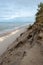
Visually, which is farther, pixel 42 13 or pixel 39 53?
pixel 42 13

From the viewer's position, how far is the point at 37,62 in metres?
3.94

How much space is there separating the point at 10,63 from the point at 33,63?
0.59 meters

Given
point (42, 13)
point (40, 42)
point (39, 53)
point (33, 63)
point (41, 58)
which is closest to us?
point (33, 63)

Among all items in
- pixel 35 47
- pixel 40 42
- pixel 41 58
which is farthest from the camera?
pixel 40 42

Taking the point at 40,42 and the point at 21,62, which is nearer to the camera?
the point at 21,62

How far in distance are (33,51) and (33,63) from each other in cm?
68

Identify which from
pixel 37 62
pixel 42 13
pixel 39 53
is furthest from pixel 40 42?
pixel 42 13

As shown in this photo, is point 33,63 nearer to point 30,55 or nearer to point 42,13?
point 30,55

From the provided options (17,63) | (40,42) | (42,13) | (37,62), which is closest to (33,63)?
(37,62)

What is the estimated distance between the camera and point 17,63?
3.94 meters

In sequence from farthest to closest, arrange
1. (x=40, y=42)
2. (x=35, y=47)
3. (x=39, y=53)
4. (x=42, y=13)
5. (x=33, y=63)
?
(x=42, y=13) → (x=40, y=42) → (x=35, y=47) → (x=39, y=53) → (x=33, y=63)

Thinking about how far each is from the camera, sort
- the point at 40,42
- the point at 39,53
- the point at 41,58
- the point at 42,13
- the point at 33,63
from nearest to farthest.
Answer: the point at 33,63 → the point at 41,58 → the point at 39,53 → the point at 40,42 → the point at 42,13

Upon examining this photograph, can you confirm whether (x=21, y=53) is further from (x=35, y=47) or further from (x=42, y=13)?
(x=42, y=13)

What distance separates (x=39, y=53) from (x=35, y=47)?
35 centimetres
